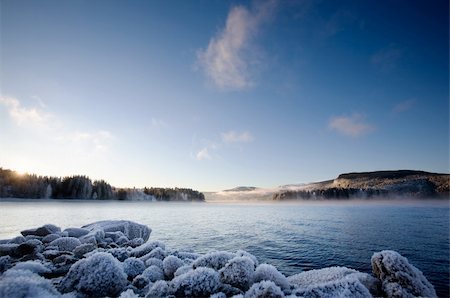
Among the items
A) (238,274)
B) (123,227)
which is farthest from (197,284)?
(123,227)

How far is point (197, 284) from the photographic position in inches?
210

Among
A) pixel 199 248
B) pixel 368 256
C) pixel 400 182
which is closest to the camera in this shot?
pixel 368 256

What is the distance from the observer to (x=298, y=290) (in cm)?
559

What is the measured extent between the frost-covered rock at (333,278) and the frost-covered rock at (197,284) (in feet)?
7.19

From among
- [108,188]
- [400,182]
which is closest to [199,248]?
[400,182]

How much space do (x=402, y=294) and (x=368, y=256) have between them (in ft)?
30.6

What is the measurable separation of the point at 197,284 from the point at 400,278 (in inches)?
173

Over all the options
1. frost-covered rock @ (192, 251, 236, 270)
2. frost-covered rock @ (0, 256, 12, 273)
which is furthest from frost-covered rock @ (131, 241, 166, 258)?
frost-covered rock @ (0, 256, 12, 273)

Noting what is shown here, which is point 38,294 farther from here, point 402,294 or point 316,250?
point 316,250

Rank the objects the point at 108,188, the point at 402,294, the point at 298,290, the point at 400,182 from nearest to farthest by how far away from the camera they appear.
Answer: the point at 402,294 < the point at 298,290 < the point at 400,182 < the point at 108,188

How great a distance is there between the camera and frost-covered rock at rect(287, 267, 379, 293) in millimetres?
5801

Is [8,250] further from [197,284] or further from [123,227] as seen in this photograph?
[197,284]

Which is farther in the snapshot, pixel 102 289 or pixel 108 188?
pixel 108 188

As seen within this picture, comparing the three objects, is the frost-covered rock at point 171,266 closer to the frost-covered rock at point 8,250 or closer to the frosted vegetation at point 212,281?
the frosted vegetation at point 212,281
